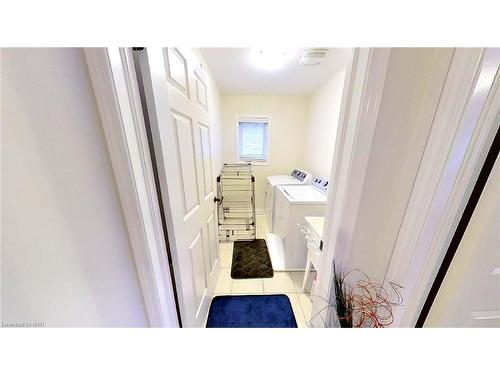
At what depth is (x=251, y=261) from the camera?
2.20 metres

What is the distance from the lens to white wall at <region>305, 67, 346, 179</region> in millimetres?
2189

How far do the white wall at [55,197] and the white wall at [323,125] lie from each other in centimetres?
226

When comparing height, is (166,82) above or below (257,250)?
above

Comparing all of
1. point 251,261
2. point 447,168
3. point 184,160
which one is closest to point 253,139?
point 251,261

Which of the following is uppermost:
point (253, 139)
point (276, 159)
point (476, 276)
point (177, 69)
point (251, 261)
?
point (177, 69)

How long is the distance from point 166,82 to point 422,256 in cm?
139

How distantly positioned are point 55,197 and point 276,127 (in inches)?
129

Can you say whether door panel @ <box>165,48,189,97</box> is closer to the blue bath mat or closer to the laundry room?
the laundry room

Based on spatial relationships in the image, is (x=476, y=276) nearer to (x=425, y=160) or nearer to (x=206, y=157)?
(x=425, y=160)

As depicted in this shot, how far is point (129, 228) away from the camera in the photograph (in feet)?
2.14

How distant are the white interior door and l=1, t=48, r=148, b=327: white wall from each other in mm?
208
